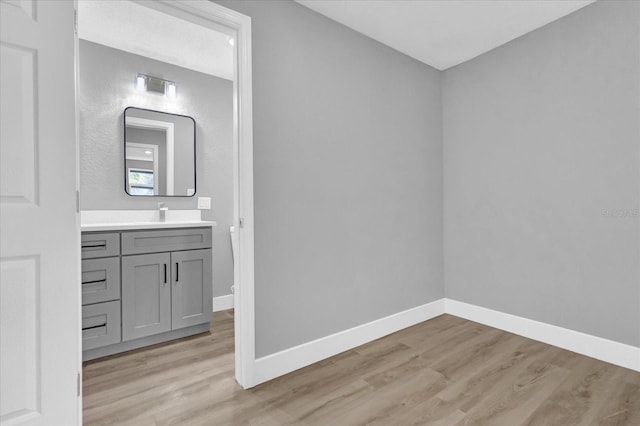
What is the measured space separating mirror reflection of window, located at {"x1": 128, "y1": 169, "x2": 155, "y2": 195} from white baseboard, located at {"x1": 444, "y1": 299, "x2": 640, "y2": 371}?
315 cm

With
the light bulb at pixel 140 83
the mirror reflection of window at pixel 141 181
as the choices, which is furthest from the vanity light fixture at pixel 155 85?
the mirror reflection of window at pixel 141 181

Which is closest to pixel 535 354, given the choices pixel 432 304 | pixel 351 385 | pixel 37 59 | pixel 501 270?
pixel 501 270

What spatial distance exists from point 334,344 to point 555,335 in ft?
5.66

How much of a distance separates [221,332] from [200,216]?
1192 mm

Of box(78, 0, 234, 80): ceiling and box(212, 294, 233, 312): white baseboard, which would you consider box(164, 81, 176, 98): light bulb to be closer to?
box(78, 0, 234, 80): ceiling

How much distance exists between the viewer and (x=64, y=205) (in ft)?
4.36

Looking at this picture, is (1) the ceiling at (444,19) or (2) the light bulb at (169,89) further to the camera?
(2) the light bulb at (169,89)

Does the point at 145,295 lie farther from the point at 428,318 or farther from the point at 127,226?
the point at 428,318

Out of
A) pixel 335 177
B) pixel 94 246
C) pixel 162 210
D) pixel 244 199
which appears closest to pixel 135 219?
pixel 162 210

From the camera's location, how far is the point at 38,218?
1265mm

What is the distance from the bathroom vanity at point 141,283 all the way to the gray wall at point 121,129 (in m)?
0.30

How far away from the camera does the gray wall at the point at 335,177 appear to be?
207 cm

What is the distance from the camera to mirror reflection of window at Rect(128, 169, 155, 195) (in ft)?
9.56

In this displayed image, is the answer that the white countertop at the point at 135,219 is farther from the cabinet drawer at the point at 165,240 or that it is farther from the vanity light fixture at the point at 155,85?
the vanity light fixture at the point at 155,85
